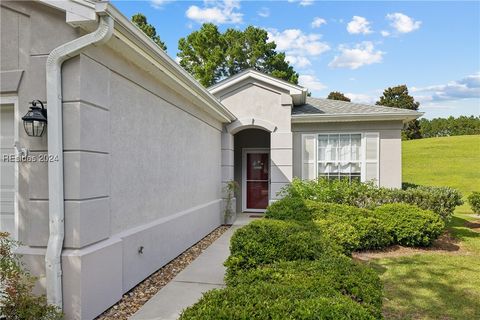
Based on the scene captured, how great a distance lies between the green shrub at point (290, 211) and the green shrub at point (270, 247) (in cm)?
190

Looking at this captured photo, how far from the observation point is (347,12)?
11.2 meters

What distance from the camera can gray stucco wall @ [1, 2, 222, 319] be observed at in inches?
141

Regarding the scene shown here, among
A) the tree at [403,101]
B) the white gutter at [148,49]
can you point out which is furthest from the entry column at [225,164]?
the tree at [403,101]

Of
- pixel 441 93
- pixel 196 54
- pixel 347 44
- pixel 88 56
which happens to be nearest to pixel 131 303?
pixel 88 56

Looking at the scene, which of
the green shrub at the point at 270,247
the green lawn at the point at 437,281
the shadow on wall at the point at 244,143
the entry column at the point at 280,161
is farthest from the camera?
the shadow on wall at the point at 244,143

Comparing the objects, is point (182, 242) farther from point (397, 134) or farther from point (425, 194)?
point (397, 134)

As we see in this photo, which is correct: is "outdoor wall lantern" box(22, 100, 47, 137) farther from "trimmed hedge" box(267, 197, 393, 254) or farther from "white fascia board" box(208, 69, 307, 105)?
"white fascia board" box(208, 69, 307, 105)

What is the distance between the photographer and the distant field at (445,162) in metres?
25.5

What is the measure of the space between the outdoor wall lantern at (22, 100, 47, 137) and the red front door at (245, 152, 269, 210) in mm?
9911

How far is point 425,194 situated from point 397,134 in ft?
7.75

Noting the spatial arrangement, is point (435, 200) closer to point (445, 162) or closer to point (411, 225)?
point (411, 225)

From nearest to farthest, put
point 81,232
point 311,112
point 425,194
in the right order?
point 81,232 < point 425,194 < point 311,112

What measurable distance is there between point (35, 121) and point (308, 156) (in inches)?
348

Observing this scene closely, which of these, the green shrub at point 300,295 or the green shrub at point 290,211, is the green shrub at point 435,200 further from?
the green shrub at point 300,295
